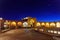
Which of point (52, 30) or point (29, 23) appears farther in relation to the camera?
point (29, 23)

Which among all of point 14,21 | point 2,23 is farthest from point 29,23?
point 2,23

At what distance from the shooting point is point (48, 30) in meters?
19.0

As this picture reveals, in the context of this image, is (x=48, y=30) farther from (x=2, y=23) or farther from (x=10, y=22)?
(x=10, y=22)

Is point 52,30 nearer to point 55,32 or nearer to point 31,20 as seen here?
point 55,32

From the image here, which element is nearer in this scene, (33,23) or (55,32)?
(55,32)

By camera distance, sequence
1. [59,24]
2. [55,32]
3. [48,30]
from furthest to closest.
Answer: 1. [59,24]
2. [48,30]
3. [55,32]

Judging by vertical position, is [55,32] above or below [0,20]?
below

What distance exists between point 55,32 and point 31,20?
1239 inches

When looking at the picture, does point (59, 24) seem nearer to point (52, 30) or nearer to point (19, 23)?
point (19, 23)

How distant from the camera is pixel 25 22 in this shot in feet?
160

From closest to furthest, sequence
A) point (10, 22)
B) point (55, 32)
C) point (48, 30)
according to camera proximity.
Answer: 1. point (55, 32)
2. point (48, 30)
3. point (10, 22)

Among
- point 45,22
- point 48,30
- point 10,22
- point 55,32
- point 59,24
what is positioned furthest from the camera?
point 45,22

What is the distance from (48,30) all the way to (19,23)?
31.1 meters

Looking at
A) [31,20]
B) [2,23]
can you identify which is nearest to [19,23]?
[31,20]
